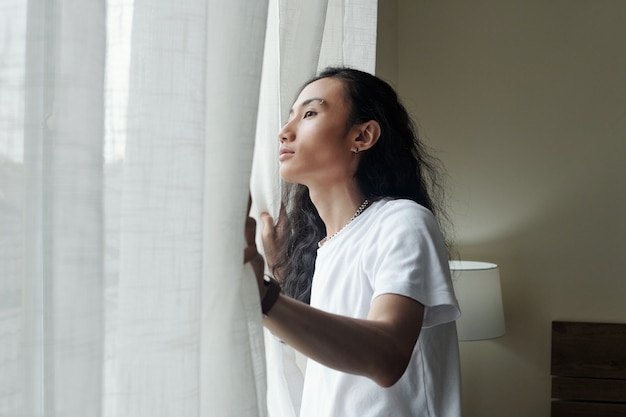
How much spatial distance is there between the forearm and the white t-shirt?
8 cm

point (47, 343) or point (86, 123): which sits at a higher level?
point (86, 123)

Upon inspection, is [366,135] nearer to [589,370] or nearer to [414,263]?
[414,263]

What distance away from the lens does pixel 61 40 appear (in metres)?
0.42

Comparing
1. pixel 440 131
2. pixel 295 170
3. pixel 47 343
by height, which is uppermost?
pixel 440 131

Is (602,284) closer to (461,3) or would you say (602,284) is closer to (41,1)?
(461,3)

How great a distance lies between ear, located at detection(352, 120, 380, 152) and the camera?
108 cm

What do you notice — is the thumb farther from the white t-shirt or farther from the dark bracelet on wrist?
the dark bracelet on wrist

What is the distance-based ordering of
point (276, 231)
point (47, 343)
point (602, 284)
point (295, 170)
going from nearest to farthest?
point (47, 343) < point (295, 170) < point (276, 231) < point (602, 284)

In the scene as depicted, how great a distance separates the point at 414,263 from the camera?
84 centimetres

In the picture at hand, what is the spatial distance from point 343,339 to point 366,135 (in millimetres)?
463

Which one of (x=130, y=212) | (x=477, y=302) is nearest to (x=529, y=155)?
(x=477, y=302)

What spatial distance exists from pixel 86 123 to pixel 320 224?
2.70 ft

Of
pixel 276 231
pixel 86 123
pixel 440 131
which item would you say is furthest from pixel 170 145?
pixel 440 131

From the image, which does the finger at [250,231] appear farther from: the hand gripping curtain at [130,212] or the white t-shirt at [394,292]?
the white t-shirt at [394,292]
